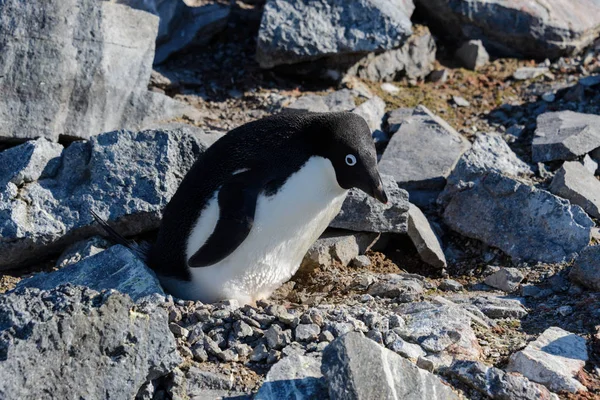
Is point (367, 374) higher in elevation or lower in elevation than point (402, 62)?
higher

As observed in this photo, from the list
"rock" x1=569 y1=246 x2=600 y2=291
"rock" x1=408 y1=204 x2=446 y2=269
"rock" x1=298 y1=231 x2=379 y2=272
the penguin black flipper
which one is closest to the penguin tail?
the penguin black flipper

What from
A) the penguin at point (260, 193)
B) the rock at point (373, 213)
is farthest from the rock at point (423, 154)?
the penguin at point (260, 193)

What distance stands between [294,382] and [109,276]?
4.99 feet

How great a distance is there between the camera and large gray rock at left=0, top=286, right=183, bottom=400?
10.3 feet

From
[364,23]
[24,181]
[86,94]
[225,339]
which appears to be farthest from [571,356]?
[364,23]

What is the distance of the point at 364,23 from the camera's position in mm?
7414

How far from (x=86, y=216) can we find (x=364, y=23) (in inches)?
129

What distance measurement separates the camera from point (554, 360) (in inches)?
148

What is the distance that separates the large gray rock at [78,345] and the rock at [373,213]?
2208 millimetres

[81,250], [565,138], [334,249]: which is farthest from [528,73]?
[81,250]

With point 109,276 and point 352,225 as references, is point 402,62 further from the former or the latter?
point 109,276

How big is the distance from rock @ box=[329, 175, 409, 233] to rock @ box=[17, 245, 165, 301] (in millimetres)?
1392

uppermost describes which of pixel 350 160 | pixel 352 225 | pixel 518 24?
pixel 350 160

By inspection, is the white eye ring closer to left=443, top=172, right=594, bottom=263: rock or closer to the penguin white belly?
the penguin white belly
